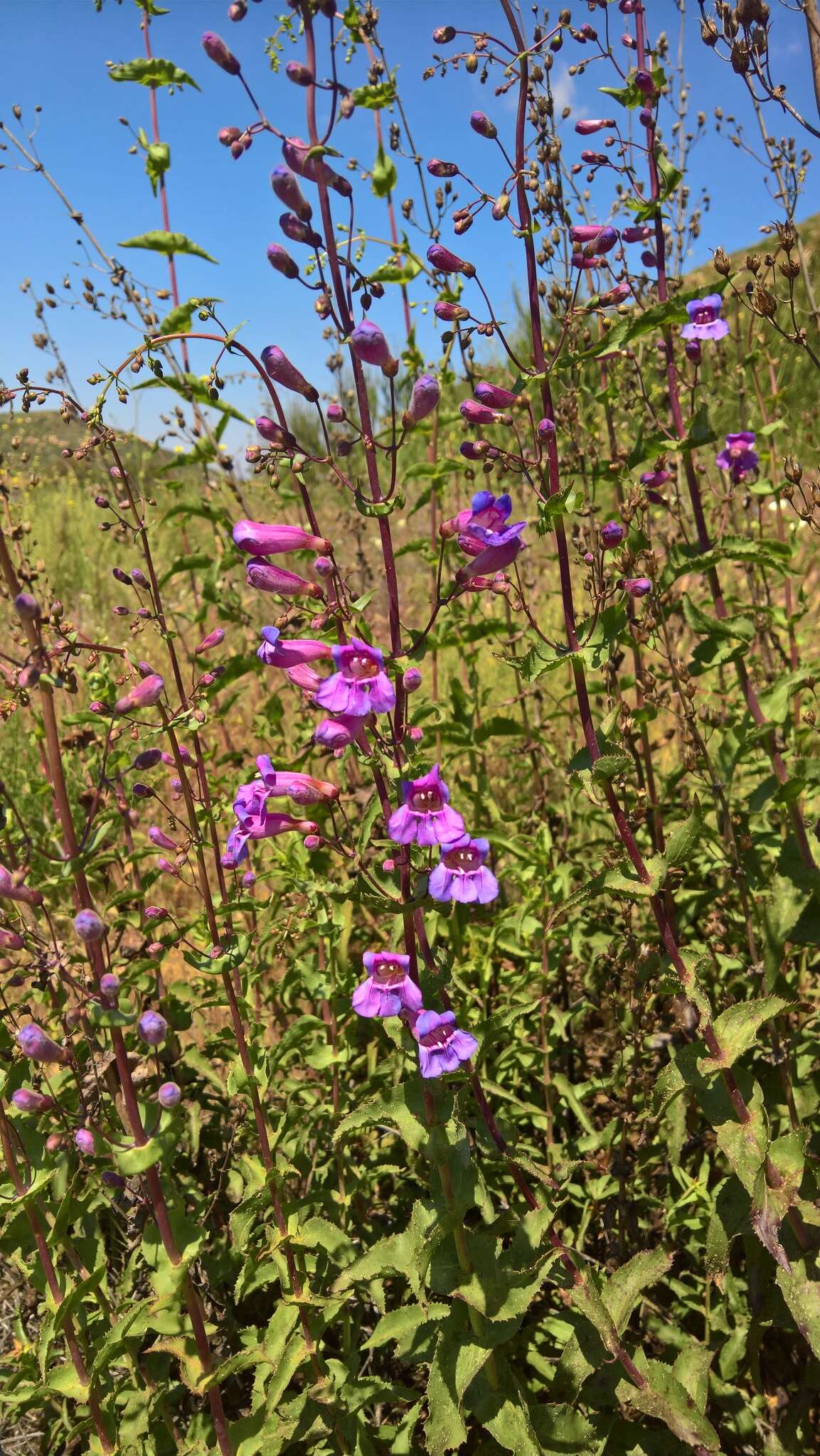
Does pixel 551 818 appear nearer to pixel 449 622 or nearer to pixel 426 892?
pixel 449 622

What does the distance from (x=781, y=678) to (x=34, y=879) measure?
277cm

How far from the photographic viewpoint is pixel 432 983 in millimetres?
1881

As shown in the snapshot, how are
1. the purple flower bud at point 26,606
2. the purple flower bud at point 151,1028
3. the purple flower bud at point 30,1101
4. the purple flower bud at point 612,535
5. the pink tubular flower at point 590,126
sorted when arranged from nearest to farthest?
the purple flower bud at point 26,606 → the purple flower bud at point 151,1028 → the purple flower bud at point 30,1101 → the purple flower bud at point 612,535 → the pink tubular flower at point 590,126

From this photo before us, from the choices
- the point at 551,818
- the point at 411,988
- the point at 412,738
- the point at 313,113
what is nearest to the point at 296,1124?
the point at 411,988

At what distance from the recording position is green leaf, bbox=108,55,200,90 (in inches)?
99.0

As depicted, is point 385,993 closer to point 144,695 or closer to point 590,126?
point 144,695

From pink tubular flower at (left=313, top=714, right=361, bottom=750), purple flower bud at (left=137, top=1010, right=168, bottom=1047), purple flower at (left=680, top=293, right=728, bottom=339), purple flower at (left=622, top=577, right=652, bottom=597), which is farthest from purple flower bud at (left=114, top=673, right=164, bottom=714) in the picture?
purple flower at (left=680, top=293, right=728, bottom=339)

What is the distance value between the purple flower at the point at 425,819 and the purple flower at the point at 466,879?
3 cm

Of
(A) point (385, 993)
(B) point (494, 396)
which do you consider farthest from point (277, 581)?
(A) point (385, 993)

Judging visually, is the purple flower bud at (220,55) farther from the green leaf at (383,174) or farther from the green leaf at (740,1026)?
the green leaf at (740,1026)

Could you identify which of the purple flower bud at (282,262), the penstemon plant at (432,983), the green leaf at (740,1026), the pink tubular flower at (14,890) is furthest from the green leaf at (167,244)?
the green leaf at (740,1026)

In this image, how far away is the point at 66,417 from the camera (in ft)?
7.38

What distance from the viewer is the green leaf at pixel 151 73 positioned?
251 centimetres

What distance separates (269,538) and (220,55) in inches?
43.0
